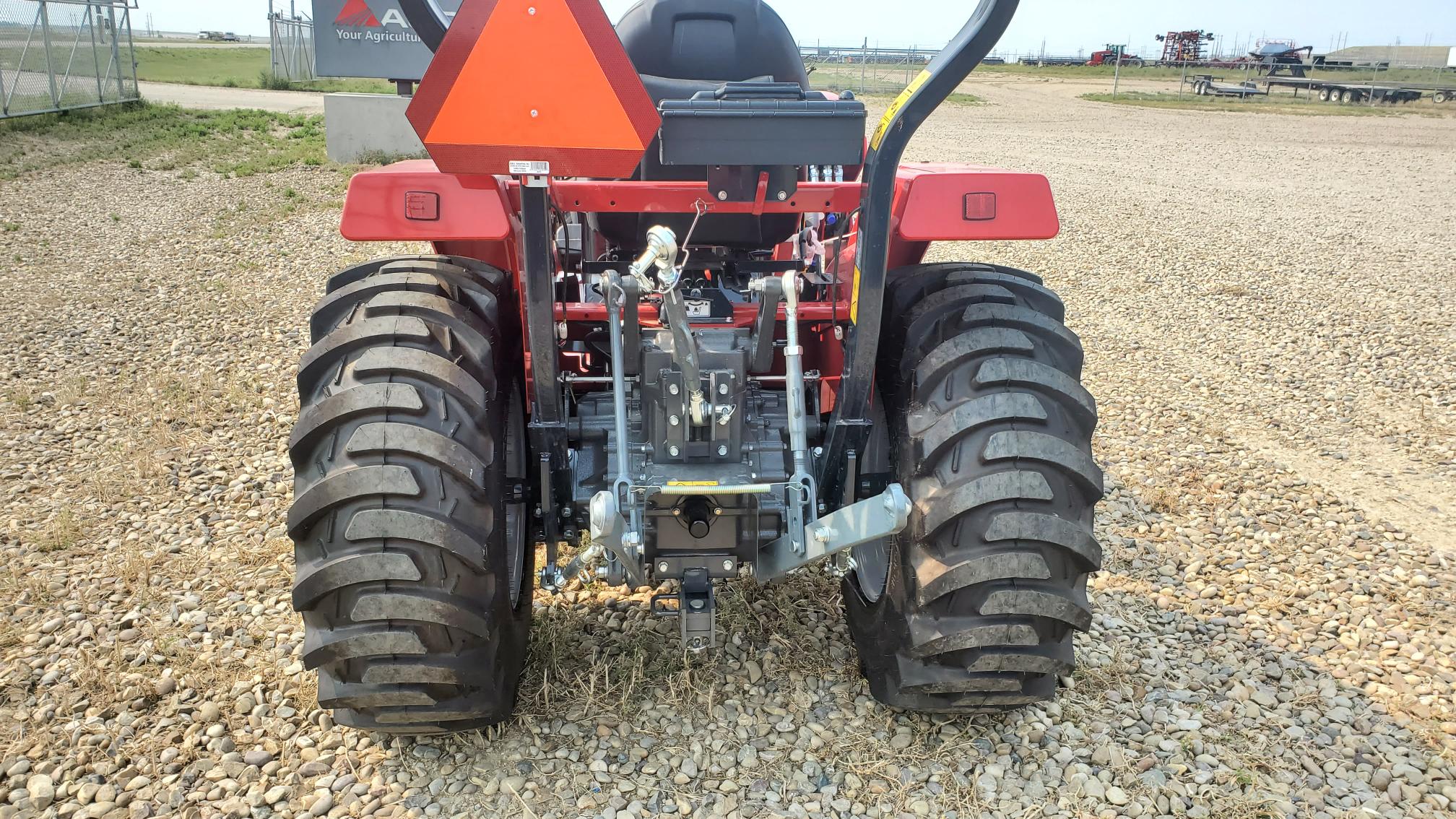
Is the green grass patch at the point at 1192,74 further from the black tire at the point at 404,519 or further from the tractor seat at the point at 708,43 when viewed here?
the black tire at the point at 404,519

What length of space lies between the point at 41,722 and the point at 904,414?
272 cm

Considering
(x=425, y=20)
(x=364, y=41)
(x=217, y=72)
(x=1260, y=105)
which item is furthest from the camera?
(x=217, y=72)

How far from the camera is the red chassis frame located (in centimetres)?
275

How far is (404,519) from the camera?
2.41 m

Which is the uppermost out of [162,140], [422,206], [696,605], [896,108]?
[896,108]

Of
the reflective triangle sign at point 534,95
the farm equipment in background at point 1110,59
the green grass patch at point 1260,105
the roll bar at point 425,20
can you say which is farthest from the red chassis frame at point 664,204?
the farm equipment in background at point 1110,59

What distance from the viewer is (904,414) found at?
279cm

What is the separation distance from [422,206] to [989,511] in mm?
1680

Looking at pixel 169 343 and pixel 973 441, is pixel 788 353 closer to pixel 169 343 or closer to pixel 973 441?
pixel 973 441

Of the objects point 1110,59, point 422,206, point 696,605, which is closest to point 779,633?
point 696,605

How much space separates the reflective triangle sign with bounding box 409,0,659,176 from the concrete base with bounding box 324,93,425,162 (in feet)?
46.3

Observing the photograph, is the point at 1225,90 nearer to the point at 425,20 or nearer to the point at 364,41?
the point at 364,41

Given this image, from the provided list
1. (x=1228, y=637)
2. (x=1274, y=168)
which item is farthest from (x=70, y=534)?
(x=1274, y=168)

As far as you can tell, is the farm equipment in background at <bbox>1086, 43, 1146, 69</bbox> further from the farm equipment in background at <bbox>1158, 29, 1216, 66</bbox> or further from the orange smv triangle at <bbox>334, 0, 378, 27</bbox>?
the orange smv triangle at <bbox>334, 0, 378, 27</bbox>
